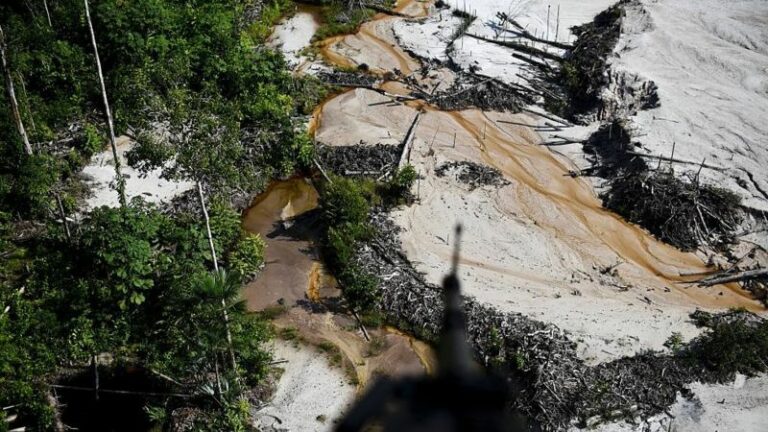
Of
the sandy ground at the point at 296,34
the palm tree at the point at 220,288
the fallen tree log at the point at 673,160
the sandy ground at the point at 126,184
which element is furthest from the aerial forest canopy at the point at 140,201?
the fallen tree log at the point at 673,160

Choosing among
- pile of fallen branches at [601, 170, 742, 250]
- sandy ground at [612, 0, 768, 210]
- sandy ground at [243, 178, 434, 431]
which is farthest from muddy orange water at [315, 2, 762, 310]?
sandy ground at [243, 178, 434, 431]

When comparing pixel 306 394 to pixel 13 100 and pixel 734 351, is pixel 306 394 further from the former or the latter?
pixel 13 100

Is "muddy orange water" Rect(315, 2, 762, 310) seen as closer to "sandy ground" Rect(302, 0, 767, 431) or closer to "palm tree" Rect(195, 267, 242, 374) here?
"sandy ground" Rect(302, 0, 767, 431)

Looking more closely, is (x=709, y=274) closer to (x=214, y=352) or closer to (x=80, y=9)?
(x=214, y=352)

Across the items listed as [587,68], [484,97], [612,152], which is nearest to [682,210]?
[612,152]

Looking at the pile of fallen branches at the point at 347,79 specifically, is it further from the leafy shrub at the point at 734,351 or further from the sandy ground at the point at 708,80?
the leafy shrub at the point at 734,351

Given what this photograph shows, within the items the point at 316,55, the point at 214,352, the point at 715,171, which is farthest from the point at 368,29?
the point at 214,352
